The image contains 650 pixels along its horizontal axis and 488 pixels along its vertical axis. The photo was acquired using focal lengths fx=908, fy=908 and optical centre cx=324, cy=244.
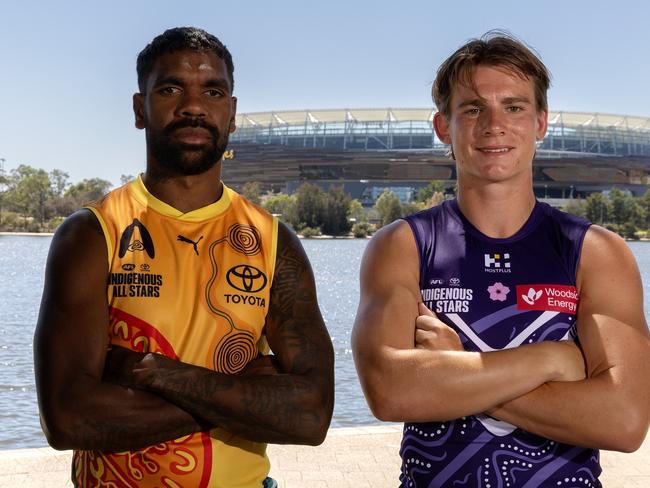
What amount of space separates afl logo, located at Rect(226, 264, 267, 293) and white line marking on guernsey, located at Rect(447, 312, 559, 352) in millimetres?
496

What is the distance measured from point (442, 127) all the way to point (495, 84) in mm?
241

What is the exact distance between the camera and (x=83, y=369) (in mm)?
2111

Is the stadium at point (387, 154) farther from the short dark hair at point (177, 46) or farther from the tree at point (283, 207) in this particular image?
the short dark hair at point (177, 46)

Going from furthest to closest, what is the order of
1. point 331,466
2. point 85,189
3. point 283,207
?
point 85,189, point 283,207, point 331,466

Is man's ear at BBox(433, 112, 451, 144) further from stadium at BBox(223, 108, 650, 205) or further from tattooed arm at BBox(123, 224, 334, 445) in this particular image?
stadium at BBox(223, 108, 650, 205)

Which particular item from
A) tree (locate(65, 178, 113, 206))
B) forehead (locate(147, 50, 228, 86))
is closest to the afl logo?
forehead (locate(147, 50, 228, 86))

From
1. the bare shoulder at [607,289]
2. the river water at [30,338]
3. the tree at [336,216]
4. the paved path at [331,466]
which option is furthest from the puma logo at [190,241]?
the tree at [336,216]

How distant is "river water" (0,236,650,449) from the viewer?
8.88m

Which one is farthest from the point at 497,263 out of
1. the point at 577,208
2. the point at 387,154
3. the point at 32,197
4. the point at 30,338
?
the point at 387,154

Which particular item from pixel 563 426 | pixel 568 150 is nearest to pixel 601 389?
pixel 563 426

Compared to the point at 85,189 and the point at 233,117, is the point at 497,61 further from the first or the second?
the point at 85,189

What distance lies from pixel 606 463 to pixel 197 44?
3915mm

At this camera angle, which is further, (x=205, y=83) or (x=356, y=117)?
(x=356, y=117)

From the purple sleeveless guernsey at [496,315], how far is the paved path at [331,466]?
8.54ft
